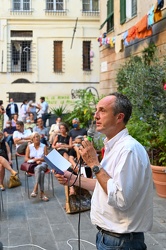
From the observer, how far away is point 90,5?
2788 cm

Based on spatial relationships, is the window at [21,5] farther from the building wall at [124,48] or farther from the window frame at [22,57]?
the building wall at [124,48]

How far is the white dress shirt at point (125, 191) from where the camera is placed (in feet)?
7.66

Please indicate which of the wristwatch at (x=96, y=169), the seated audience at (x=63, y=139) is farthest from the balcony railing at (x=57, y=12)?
the wristwatch at (x=96, y=169)

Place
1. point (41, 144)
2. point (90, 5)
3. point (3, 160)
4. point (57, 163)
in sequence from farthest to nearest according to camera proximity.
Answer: point (90, 5) < point (41, 144) < point (3, 160) < point (57, 163)

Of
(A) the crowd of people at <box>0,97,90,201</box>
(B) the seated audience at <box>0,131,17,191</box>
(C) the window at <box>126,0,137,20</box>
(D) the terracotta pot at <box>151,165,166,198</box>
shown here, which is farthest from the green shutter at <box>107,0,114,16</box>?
(D) the terracotta pot at <box>151,165,166,198</box>

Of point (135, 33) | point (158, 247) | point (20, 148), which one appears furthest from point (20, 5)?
point (158, 247)

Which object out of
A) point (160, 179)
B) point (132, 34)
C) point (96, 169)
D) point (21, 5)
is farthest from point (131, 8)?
point (21, 5)

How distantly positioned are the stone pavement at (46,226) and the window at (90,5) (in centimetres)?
2213

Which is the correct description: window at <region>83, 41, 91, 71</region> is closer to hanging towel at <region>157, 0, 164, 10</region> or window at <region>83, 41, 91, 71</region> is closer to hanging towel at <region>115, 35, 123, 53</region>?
hanging towel at <region>115, 35, 123, 53</region>

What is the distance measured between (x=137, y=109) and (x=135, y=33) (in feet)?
13.4

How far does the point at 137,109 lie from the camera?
8406mm

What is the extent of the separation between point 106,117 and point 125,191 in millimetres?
504

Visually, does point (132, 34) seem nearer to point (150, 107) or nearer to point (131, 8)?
point (131, 8)

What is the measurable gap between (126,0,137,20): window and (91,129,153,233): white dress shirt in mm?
11349
